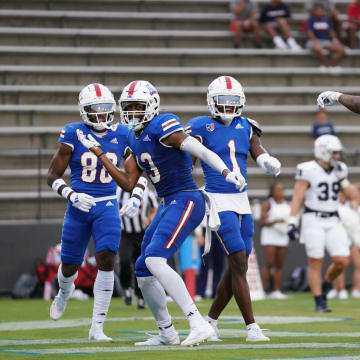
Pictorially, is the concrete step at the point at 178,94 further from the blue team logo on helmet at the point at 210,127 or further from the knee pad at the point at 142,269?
the knee pad at the point at 142,269

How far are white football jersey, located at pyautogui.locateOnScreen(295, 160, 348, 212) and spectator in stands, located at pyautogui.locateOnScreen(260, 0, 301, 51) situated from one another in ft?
29.3

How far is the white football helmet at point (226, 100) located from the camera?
25.4 ft

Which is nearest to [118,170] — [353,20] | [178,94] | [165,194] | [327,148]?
[165,194]

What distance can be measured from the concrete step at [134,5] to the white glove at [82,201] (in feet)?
39.8

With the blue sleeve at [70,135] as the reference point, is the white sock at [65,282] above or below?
below

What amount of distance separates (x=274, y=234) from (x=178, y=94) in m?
4.42

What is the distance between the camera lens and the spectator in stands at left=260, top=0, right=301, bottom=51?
64.4ft

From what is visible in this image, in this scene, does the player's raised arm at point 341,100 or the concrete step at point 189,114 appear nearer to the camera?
the player's raised arm at point 341,100

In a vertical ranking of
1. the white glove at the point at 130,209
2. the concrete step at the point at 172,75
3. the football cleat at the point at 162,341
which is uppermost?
the concrete step at the point at 172,75

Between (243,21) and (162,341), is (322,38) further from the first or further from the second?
(162,341)

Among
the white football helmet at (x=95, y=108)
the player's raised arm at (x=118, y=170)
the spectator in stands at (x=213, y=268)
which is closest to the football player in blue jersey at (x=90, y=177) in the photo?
the white football helmet at (x=95, y=108)

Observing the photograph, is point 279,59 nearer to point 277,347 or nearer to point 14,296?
point 14,296

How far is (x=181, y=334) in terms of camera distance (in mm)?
8156

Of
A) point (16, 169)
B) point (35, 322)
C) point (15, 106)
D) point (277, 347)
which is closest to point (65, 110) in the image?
point (15, 106)
